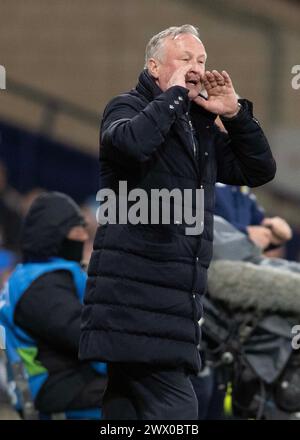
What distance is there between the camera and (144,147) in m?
3.73

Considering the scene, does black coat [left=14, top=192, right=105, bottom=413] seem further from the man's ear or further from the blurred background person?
the man's ear

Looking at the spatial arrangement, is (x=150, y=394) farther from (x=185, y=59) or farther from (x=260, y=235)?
→ (x=260, y=235)

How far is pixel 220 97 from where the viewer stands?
402 cm

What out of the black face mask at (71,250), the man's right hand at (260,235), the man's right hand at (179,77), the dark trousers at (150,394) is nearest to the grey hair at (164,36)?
the man's right hand at (179,77)

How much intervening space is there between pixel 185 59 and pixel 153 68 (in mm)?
146

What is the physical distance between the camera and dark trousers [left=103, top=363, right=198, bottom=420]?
3.88 metres

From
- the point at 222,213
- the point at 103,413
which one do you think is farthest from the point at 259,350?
the point at 103,413

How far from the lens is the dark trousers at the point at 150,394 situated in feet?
12.7

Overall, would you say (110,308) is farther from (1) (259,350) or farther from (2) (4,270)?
(2) (4,270)

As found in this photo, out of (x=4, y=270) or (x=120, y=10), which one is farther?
(x=120, y=10)

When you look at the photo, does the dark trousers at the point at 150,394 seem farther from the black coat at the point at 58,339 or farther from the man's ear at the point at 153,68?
the black coat at the point at 58,339

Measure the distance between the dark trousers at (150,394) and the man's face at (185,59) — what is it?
0.98 metres

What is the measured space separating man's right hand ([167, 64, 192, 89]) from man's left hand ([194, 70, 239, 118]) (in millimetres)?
80

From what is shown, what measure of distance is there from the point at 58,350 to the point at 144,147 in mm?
1800
